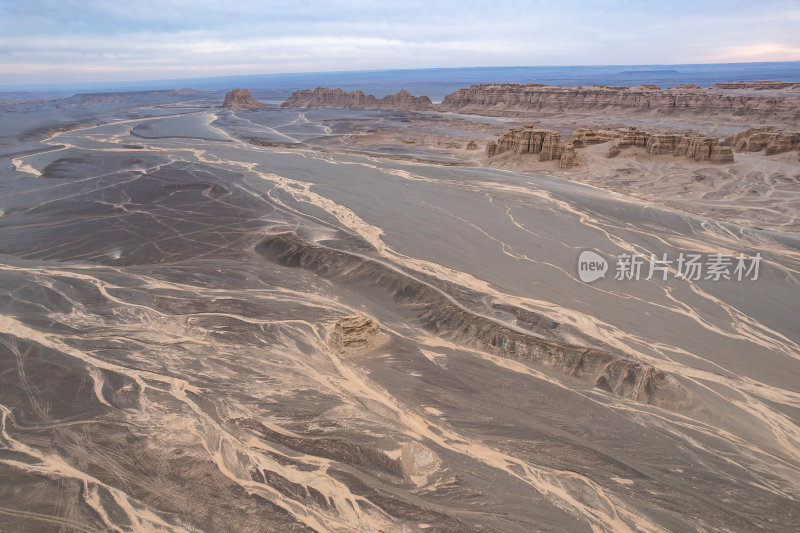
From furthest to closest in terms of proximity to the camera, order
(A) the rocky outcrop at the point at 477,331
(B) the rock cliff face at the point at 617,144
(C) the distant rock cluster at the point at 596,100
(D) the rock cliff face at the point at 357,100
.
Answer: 1. (D) the rock cliff face at the point at 357,100
2. (C) the distant rock cluster at the point at 596,100
3. (B) the rock cliff face at the point at 617,144
4. (A) the rocky outcrop at the point at 477,331

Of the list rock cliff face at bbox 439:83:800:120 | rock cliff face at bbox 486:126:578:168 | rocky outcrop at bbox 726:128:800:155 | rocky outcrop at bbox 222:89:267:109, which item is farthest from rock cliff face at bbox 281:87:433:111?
rocky outcrop at bbox 726:128:800:155

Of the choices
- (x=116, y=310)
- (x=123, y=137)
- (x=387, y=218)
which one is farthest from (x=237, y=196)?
(x=123, y=137)

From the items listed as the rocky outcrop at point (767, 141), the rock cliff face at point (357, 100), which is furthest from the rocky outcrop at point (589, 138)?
the rock cliff face at point (357, 100)

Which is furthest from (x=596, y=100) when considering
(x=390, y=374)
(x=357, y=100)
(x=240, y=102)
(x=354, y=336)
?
(x=390, y=374)

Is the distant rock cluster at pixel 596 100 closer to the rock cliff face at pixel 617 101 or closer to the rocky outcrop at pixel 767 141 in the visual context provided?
the rock cliff face at pixel 617 101

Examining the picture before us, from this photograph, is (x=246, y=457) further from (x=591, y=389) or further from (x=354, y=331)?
(x=591, y=389)

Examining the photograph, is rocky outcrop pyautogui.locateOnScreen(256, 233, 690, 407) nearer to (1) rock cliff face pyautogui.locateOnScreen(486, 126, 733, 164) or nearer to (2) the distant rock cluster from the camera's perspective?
(1) rock cliff face pyautogui.locateOnScreen(486, 126, 733, 164)

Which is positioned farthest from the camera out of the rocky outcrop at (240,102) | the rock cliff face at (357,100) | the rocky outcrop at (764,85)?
the rocky outcrop at (240,102)
